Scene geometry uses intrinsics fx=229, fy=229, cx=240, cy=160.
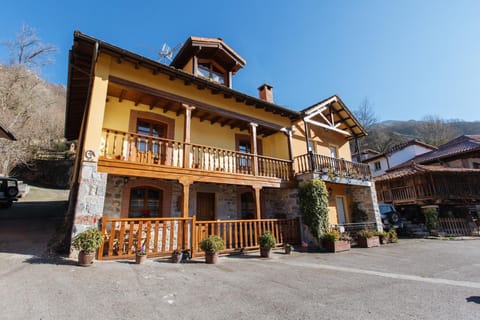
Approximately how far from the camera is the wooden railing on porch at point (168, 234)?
19.6ft

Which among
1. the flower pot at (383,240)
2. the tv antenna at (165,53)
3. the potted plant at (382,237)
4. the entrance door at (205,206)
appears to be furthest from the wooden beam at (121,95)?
the flower pot at (383,240)

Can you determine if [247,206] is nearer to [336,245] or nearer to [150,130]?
[336,245]

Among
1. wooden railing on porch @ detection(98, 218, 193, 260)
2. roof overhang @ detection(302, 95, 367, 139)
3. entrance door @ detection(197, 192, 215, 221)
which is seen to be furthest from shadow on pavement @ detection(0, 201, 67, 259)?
roof overhang @ detection(302, 95, 367, 139)

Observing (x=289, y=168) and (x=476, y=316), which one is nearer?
(x=476, y=316)

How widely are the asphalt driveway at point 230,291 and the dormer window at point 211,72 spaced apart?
9044 millimetres

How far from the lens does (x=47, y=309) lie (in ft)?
9.82

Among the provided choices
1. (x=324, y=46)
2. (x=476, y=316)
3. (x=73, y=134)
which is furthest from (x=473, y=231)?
(x=73, y=134)

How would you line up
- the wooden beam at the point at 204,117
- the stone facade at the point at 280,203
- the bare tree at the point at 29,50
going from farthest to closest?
1. the bare tree at the point at 29,50
2. the stone facade at the point at 280,203
3. the wooden beam at the point at 204,117

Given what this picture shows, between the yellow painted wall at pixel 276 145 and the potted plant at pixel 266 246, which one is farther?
the yellow painted wall at pixel 276 145

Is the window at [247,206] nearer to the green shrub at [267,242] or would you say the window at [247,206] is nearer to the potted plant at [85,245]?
the green shrub at [267,242]

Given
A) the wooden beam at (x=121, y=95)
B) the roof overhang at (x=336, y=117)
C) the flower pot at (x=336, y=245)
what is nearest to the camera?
the wooden beam at (x=121, y=95)

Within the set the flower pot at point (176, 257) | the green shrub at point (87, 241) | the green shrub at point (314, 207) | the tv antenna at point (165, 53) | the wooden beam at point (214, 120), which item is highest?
the tv antenna at point (165, 53)

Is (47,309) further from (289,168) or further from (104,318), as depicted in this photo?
(289,168)

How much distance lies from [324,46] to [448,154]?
56.7 feet
